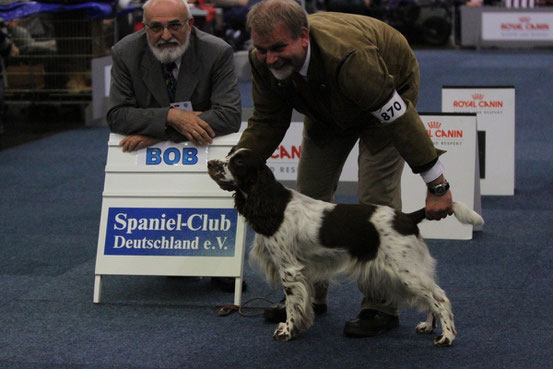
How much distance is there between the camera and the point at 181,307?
4512mm

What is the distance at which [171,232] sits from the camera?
4594 millimetres

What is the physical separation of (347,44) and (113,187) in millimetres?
1698

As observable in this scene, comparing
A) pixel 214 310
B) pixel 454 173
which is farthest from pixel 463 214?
pixel 454 173

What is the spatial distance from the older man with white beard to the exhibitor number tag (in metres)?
1.24

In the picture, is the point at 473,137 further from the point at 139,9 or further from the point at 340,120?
the point at 139,9

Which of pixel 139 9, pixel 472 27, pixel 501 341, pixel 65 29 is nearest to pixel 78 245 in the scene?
pixel 501 341

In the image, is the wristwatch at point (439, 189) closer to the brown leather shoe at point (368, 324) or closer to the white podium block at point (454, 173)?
the brown leather shoe at point (368, 324)

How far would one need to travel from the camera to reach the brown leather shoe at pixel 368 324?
4004mm

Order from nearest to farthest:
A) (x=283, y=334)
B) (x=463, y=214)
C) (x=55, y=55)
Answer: (x=463, y=214)
(x=283, y=334)
(x=55, y=55)

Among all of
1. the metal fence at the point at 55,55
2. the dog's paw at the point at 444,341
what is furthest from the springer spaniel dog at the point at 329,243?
the metal fence at the point at 55,55

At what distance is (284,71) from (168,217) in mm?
1354

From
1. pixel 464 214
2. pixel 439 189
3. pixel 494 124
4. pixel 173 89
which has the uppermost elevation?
pixel 173 89

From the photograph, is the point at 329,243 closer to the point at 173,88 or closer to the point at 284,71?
the point at 284,71

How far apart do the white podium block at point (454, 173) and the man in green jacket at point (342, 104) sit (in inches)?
65.1
